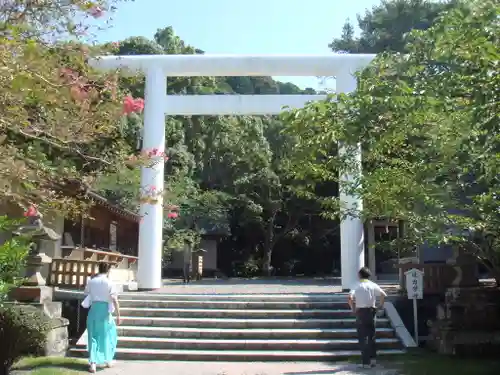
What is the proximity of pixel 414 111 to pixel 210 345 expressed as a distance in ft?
19.5

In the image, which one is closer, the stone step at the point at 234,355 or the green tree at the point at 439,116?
the green tree at the point at 439,116

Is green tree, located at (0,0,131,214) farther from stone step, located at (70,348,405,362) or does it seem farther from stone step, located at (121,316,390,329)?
stone step, located at (121,316,390,329)

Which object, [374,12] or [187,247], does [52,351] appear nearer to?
[187,247]

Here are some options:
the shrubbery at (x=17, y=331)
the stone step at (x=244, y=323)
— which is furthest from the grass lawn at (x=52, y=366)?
the stone step at (x=244, y=323)

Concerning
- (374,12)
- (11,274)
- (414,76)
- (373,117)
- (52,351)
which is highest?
(374,12)

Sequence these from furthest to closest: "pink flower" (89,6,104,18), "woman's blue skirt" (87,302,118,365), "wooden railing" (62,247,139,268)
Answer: "wooden railing" (62,247,139,268)
"woman's blue skirt" (87,302,118,365)
"pink flower" (89,6,104,18)

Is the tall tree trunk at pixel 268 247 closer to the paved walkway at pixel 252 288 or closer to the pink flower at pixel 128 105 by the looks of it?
the paved walkway at pixel 252 288

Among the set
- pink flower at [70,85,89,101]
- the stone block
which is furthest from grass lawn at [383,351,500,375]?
pink flower at [70,85,89,101]

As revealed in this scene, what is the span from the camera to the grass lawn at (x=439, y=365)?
7504 millimetres

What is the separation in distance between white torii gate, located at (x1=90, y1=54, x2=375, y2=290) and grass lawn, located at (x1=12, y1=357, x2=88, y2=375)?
16.9ft

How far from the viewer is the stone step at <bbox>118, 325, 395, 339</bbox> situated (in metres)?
9.88

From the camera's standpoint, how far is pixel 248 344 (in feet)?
31.3

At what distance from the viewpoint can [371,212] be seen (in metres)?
9.09

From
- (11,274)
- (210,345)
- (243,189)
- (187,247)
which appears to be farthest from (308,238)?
(11,274)
